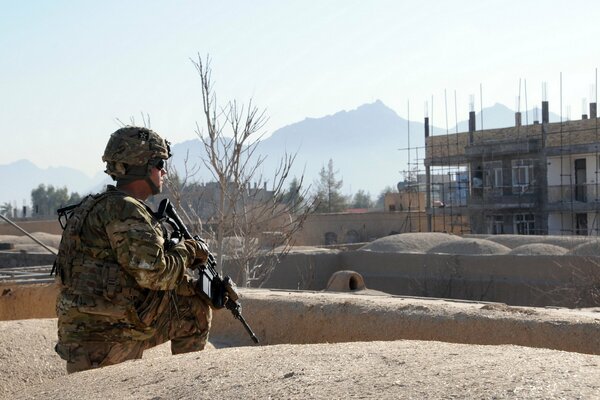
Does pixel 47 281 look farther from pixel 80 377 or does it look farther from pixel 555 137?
pixel 555 137

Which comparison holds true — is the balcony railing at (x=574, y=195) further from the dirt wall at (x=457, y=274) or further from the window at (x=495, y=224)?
the dirt wall at (x=457, y=274)

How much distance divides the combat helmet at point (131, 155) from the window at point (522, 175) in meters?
31.2

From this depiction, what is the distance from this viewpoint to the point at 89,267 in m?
4.23

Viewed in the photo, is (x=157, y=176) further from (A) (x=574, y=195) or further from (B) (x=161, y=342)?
(A) (x=574, y=195)

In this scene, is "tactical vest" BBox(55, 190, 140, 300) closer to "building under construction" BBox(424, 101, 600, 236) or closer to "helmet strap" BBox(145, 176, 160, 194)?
"helmet strap" BBox(145, 176, 160, 194)

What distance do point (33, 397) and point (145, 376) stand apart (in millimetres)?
471

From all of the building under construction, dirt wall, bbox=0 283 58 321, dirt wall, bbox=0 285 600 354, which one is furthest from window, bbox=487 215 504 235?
dirt wall, bbox=0 283 58 321

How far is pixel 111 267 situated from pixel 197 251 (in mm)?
481

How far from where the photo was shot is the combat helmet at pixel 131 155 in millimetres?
4453

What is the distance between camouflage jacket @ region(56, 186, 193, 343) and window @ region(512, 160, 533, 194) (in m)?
31.4

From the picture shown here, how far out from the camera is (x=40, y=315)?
25.8 ft

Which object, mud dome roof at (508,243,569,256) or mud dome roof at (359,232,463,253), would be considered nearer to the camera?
mud dome roof at (508,243,569,256)

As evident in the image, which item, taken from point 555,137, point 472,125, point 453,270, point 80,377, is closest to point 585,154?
point 555,137

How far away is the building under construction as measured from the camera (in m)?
33.0
